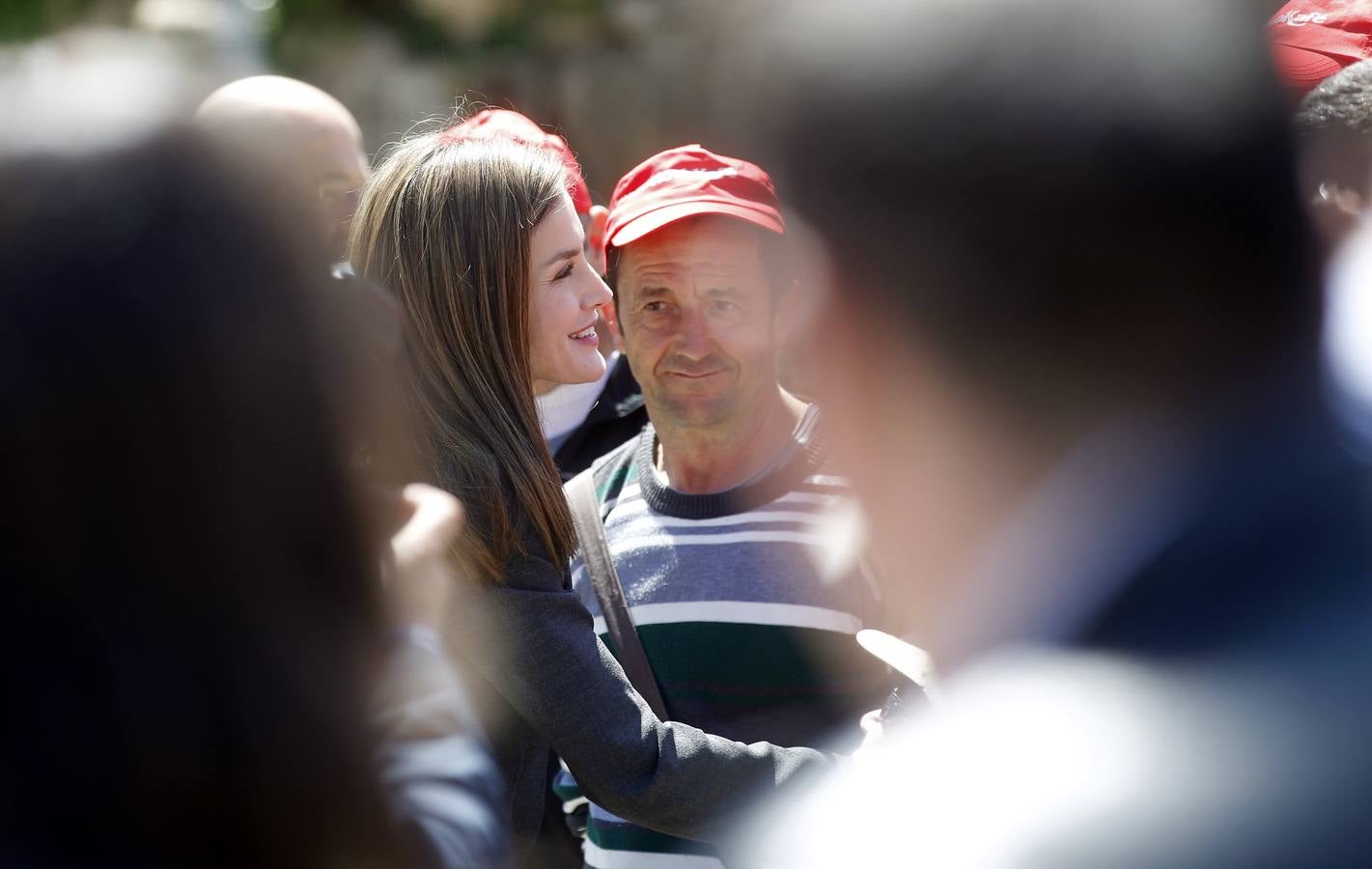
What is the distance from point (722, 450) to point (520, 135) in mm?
769

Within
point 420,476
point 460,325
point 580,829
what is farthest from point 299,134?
point 580,829

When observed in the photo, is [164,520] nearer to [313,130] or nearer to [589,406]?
[589,406]

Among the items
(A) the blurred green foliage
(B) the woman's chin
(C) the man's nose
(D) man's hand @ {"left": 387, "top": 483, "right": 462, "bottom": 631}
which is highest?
(A) the blurred green foliage

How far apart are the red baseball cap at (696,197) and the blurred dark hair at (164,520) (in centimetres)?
143

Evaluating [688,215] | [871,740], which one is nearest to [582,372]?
[688,215]

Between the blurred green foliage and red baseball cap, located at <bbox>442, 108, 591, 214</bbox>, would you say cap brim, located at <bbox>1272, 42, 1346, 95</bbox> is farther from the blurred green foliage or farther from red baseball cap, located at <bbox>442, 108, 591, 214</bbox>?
the blurred green foliage

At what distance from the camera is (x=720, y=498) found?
231 cm

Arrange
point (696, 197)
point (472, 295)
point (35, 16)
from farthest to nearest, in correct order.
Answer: point (35, 16), point (696, 197), point (472, 295)

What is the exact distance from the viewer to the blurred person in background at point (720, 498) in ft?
6.97

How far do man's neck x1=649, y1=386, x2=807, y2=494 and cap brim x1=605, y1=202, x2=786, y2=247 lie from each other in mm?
368

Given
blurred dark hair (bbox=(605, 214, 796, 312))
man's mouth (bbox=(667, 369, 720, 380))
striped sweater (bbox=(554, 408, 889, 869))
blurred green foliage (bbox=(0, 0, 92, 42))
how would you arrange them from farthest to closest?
1. blurred green foliage (bbox=(0, 0, 92, 42))
2. man's mouth (bbox=(667, 369, 720, 380))
3. blurred dark hair (bbox=(605, 214, 796, 312))
4. striped sweater (bbox=(554, 408, 889, 869))

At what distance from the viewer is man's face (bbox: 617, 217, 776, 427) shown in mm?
2420

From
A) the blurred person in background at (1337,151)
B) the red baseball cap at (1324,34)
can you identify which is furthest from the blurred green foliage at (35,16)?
the blurred person in background at (1337,151)

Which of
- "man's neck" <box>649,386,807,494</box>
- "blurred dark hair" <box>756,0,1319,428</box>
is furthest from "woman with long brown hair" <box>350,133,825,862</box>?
"blurred dark hair" <box>756,0,1319,428</box>
